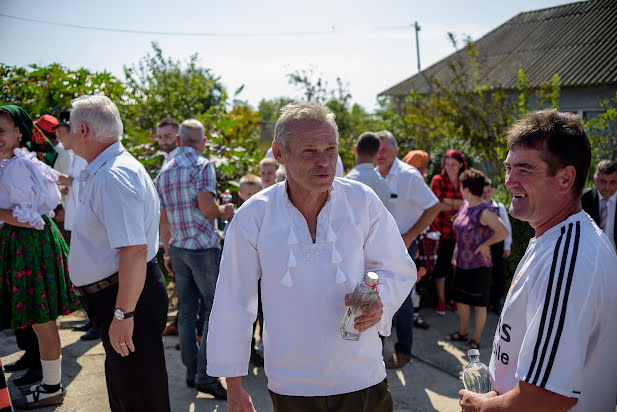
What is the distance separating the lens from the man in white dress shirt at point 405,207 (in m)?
4.69

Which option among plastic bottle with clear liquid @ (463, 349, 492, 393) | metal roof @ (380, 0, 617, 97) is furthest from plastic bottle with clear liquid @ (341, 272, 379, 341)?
metal roof @ (380, 0, 617, 97)

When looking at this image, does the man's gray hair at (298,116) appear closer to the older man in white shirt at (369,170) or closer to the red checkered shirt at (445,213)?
the older man in white shirt at (369,170)

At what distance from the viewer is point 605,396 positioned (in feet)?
4.85

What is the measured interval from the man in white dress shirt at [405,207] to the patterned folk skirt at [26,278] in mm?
2873

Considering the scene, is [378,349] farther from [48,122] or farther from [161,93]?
[161,93]

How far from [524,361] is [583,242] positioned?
0.38 meters

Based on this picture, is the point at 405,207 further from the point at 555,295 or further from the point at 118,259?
the point at 555,295

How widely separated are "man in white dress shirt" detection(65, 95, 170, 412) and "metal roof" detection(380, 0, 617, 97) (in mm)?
16725

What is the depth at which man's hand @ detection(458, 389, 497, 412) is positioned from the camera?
5.37 ft

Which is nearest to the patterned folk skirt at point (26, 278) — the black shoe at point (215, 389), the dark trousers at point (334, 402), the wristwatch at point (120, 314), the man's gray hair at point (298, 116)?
the black shoe at point (215, 389)

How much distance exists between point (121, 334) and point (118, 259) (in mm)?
406

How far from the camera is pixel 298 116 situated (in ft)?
6.96

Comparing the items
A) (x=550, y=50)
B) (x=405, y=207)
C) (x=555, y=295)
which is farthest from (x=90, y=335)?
(x=550, y=50)

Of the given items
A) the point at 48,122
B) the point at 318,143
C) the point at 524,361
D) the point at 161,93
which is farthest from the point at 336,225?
the point at 161,93
